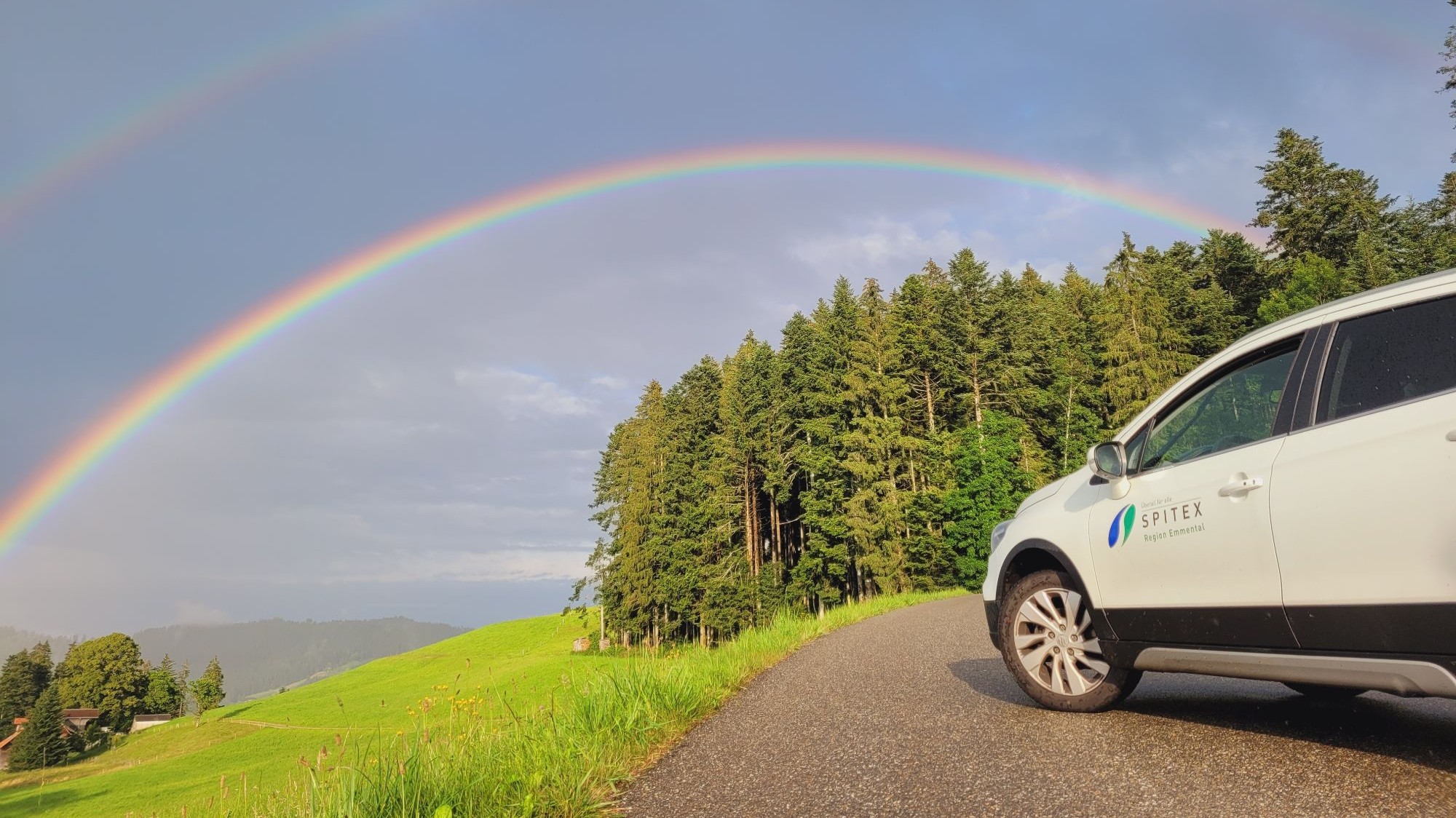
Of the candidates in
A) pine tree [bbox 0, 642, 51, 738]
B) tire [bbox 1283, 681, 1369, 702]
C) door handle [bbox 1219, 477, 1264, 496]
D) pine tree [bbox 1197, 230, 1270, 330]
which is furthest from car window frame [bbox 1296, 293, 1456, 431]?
pine tree [bbox 0, 642, 51, 738]

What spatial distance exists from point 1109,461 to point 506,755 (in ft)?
12.1

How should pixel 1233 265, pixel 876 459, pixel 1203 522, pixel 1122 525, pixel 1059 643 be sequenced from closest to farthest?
pixel 1203 522, pixel 1122 525, pixel 1059 643, pixel 876 459, pixel 1233 265

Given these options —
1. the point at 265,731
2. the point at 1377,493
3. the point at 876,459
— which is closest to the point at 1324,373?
the point at 1377,493

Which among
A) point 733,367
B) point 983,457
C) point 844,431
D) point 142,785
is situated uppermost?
point 733,367

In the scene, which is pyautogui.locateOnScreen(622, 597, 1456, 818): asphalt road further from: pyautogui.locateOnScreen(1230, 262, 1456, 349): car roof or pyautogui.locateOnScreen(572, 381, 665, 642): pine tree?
pyautogui.locateOnScreen(572, 381, 665, 642): pine tree

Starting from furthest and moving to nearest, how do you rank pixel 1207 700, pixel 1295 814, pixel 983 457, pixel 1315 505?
pixel 983 457, pixel 1207 700, pixel 1315 505, pixel 1295 814

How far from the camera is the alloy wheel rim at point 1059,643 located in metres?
4.14

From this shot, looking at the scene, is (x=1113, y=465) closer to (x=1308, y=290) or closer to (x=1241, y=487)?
(x=1241, y=487)

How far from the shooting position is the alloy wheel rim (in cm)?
414

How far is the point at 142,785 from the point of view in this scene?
3366 cm

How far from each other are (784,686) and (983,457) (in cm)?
2927

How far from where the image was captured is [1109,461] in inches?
156

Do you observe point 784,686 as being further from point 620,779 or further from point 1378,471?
point 1378,471

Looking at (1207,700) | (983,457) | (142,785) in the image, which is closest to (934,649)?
(1207,700)
